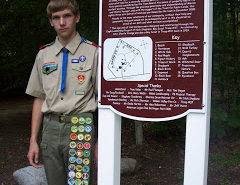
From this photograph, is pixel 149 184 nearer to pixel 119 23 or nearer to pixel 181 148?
pixel 181 148

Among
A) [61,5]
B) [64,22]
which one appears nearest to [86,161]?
[64,22]

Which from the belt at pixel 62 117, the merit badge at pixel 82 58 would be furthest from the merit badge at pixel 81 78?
the belt at pixel 62 117

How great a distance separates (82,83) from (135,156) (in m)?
3.26

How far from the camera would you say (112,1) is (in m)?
2.15

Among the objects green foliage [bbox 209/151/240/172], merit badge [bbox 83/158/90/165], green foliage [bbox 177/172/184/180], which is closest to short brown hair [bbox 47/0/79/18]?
merit badge [bbox 83/158/90/165]

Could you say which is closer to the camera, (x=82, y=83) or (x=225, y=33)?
(x=82, y=83)

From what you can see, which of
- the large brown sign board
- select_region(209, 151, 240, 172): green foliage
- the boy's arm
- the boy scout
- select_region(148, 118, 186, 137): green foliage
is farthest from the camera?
select_region(148, 118, 186, 137): green foliage

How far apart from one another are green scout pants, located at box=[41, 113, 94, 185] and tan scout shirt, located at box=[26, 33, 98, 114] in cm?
8

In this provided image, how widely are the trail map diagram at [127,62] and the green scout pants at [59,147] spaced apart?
1.21 ft

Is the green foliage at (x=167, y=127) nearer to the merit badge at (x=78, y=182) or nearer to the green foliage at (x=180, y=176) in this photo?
the green foliage at (x=180, y=176)

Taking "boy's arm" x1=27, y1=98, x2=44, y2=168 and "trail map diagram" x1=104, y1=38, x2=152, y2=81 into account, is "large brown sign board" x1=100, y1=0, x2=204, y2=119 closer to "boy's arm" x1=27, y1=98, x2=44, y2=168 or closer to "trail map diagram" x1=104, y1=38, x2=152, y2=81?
"trail map diagram" x1=104, y1=38, x2=152, y2=81

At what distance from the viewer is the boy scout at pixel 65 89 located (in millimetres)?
2117

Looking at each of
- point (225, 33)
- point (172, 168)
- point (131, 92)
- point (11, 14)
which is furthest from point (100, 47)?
point (11, 14)

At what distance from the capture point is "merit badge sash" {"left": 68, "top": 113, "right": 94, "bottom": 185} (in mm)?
2109
